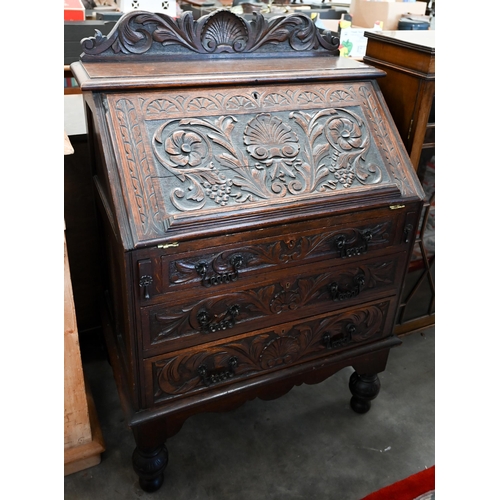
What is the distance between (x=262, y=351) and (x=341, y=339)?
11.7 inches

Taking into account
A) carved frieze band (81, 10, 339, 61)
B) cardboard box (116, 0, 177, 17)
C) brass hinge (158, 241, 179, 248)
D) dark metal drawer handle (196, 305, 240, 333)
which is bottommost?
dark metal drawer handle (196, 305, 240, 333)

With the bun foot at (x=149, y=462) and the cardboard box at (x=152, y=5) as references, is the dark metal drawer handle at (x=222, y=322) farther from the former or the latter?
the cardboard box at (x=152, y=5)

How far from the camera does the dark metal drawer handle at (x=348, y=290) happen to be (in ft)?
4.69

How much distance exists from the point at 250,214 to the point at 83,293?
3.61ft

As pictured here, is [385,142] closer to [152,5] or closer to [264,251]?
[264,251]

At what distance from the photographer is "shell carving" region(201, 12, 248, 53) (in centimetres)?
137

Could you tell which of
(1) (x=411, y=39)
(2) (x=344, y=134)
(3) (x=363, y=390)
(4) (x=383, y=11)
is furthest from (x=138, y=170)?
(4) (x=383, y=11)

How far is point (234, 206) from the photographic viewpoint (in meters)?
1.17

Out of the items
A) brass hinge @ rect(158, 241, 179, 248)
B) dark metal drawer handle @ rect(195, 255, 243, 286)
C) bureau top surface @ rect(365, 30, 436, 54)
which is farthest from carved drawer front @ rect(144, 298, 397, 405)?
bureau top surface @ rect(365, 30, 436, 54)

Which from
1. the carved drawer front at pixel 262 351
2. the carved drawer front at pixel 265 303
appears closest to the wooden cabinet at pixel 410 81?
the carved drawer front at pixel 265 303

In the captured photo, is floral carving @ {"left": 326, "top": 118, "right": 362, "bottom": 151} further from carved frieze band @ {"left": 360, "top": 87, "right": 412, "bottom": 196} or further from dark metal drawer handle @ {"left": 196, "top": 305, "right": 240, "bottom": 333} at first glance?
dark metal drawer handle @ {"left": 196, "top": 305, "right": 240, "bottom": 333}

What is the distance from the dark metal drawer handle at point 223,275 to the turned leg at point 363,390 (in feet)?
2.74

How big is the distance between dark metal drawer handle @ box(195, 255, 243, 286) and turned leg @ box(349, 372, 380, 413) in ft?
2.74
